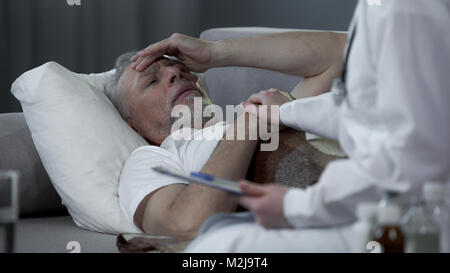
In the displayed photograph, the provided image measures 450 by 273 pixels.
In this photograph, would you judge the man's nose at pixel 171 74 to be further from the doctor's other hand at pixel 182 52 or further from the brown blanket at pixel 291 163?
the brown blanket at pixel 291 163

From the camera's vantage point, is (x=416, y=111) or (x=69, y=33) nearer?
(x=416, y=111)

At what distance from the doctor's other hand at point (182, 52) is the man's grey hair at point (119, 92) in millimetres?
108

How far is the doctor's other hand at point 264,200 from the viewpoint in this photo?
3.19 feet

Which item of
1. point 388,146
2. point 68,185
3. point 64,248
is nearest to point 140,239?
point 64,248

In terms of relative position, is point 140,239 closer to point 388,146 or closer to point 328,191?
point 328,191

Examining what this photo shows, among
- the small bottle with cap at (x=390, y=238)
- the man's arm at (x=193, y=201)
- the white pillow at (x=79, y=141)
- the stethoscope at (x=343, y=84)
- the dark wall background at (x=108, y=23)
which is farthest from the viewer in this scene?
the dark wall background at (x=108, y=23)

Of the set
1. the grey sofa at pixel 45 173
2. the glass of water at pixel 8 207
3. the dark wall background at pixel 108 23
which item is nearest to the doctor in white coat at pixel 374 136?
the glass of water at pixel 8 207

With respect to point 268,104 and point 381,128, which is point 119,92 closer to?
point 268,104

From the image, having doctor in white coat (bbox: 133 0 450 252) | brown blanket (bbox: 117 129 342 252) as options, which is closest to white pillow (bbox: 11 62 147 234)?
brown blanket (bbox: 117 129 342 252)

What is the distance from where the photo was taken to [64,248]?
→ 1.60m

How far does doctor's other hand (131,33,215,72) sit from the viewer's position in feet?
6.25

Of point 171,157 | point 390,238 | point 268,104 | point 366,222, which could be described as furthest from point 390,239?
point 171,157

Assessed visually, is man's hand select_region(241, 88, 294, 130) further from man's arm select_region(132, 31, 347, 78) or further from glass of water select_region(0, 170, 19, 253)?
glass of water select_region(0, 170, 19, 253)
